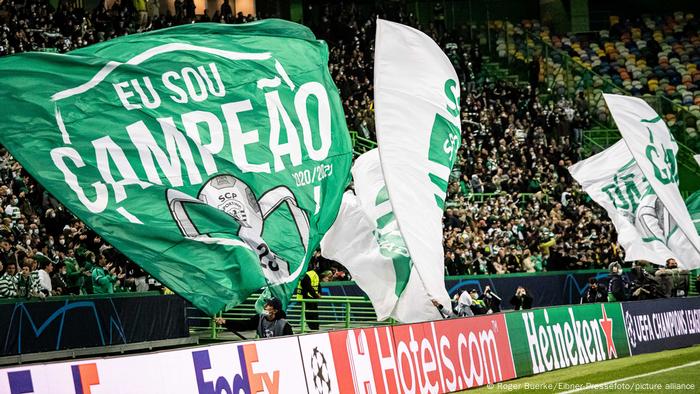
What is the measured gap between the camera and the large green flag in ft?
38.0

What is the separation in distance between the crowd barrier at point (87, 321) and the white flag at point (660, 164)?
936 cm

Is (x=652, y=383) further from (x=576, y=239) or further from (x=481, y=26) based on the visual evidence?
(x=481, y=26)

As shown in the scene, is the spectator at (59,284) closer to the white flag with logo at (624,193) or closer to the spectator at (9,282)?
the spectator at (9,282)

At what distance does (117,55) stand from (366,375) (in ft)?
15.8

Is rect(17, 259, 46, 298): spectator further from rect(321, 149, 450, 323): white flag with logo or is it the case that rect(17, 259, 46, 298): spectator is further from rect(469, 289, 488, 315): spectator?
rect(469, 289, 488, 315): spectator

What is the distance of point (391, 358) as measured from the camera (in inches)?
582

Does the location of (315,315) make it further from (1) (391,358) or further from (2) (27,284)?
(1) (391,358)

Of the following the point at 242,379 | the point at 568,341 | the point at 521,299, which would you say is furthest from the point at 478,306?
the point at 242,379

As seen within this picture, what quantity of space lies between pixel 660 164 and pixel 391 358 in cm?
1032

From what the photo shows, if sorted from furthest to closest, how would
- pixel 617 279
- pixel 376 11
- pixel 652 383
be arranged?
pixel 376 11, pixel 617 279, pixel 652 383

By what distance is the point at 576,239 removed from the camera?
120 feet

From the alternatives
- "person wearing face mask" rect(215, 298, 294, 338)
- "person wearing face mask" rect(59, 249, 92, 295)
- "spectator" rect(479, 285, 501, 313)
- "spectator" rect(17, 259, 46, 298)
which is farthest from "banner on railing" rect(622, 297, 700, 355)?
"spectator" rect(17, 259, 46, 298)

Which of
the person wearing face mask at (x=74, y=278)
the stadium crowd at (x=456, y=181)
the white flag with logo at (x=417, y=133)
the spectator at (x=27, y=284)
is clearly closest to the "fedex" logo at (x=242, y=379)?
the white flag with logo at (x=417, y=133)

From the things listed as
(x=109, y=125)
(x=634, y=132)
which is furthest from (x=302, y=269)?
(x=634, y=132)
